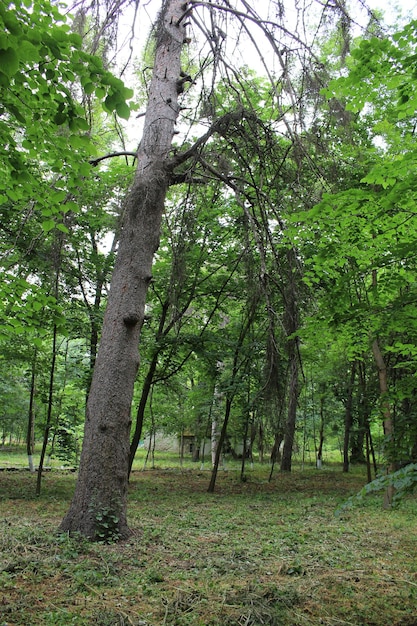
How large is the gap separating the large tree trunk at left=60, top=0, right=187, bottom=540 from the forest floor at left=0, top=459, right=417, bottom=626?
34 cm

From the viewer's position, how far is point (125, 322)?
4.25 m

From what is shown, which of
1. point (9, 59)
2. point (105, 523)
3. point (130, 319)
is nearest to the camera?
point (9, 59)

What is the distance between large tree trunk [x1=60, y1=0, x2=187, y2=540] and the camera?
12.8 ft

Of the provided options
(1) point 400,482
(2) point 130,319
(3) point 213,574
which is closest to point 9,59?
(1) point 400,482

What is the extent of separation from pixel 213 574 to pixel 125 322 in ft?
7.79

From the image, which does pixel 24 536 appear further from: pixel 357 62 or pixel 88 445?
pixel 357 62

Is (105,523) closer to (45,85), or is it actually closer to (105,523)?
(105,523)

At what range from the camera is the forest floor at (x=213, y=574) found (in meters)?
2.45

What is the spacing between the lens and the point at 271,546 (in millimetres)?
4242

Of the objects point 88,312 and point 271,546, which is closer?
point 271,546

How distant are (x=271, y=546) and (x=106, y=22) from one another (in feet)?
19.0

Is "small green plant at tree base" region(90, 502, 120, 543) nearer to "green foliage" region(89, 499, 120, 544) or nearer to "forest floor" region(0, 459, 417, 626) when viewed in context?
"green foliage" region(89, 499, 120, 544)

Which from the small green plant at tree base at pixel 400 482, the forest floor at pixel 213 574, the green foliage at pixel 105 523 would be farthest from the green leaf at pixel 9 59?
the green foliage at pixel 105 523

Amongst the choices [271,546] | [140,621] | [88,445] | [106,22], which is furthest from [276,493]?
[106,22]
